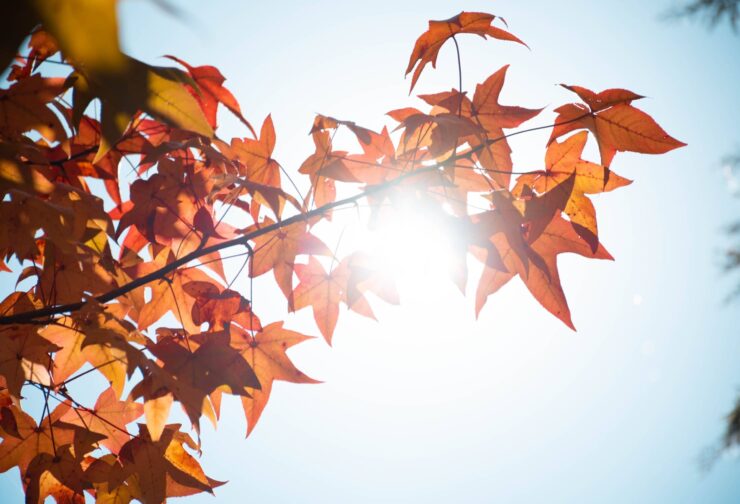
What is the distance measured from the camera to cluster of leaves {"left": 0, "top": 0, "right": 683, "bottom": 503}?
0.80 m

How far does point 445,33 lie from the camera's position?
100 centimetres

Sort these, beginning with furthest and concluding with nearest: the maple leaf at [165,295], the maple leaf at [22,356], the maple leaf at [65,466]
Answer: the maple leaf at [165,295] < the maple leaf at [65,466] < the maple leaf at [22,356]

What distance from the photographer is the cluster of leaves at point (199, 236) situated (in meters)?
0.80

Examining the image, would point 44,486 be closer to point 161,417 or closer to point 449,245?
point 161,417

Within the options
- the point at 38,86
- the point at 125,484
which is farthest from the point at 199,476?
the point at 38,86

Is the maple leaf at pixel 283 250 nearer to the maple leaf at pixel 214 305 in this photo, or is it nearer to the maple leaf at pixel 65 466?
the maple leaf at pixel 214 305

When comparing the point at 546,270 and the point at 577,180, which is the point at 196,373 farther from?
the point at 577,180

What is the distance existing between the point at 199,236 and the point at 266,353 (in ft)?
0.91

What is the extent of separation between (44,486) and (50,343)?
320 millimetres

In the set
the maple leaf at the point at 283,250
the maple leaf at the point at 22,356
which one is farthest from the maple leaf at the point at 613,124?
the maple leaf at the point at 22,356

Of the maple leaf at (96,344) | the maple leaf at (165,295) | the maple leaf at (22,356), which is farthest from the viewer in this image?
the maple leaf at (165,295)

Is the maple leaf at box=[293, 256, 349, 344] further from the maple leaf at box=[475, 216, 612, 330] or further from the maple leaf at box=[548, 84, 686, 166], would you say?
the maple leaf at box=[548, 84, 686, 166]

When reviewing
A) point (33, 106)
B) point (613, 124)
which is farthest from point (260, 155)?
point (613, 124)

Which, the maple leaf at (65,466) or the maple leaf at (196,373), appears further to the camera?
the maple leaf at (65,466)
